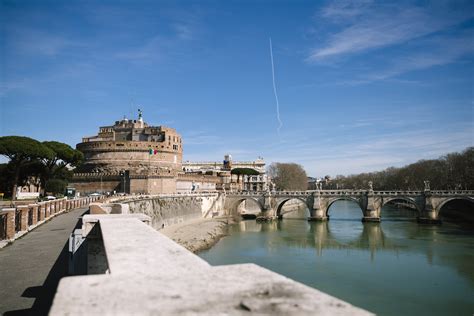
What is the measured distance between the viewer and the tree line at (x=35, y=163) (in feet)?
112

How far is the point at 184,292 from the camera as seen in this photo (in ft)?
7.77

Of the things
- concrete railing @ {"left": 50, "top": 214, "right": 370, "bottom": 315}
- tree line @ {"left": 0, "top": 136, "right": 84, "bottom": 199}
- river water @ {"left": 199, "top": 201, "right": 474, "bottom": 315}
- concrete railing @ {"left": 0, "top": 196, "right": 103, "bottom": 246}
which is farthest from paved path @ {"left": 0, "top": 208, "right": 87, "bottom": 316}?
tree line @ {"left": 0, "top": 136, "right": 84, "bottom": 199}

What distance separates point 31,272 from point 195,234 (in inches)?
987

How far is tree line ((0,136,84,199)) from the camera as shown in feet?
112

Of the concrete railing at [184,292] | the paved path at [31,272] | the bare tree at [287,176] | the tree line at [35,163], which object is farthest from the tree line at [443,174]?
the concrete railing at [184,292]

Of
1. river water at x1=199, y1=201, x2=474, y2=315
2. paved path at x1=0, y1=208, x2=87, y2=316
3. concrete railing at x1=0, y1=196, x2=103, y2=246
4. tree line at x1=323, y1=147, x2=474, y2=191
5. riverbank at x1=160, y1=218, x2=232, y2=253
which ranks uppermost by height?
tree line at x1=323, y1=147, x2=474, y2=191

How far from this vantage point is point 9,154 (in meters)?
34.3

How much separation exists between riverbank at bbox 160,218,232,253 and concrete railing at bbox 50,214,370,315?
76.7 ft

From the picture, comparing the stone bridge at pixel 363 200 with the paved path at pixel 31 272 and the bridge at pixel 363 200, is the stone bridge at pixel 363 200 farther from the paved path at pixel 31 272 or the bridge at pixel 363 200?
the paved path at pixel 31 272

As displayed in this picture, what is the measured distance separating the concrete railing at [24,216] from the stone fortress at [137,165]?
20443mm

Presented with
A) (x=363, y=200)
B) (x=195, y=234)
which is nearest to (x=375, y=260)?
(x=195, y=234)

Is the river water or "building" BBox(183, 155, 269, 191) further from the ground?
"building" BBox(183, 155, 269, 191)

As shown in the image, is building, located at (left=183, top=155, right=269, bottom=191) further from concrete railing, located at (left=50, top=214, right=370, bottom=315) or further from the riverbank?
concrete railing, located at (left=50, top=214, right=370, bottom=315)

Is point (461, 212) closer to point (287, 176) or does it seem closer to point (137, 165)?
point (287, 176)
